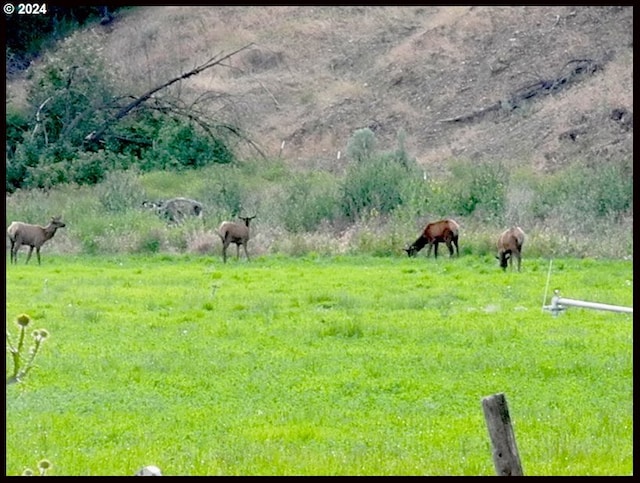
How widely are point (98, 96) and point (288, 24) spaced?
62.1 feet

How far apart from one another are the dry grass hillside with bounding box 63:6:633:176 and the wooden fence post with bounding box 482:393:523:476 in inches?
1781

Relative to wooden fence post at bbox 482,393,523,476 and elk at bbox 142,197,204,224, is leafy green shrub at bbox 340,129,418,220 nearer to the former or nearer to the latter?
elk at bbox 142,197,204,224

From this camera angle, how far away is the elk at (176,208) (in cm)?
3962

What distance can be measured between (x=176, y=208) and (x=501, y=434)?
33.9m

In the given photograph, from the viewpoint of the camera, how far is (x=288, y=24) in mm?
66000

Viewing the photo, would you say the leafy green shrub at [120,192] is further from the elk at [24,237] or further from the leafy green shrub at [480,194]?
the leafy green shrub at [480,194]

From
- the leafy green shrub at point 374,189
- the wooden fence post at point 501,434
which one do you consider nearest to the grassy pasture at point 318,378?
the wooden fence post at point 501,434

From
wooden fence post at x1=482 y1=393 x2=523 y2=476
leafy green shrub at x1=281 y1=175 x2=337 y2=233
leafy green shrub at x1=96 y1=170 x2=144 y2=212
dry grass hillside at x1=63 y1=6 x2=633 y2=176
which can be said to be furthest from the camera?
dry grass hillside at x1=63 y1=6 x2=633 y2=176

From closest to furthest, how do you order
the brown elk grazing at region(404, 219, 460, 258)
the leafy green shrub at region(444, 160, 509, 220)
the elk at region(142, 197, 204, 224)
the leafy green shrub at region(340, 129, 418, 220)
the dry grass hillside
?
the brown elk grazing at region(404, 219, 460, 258), the leafy green shrub at region(444, 160, 509, 220), the leafy green shrub at region(340, 129, 418, 220), the elk at region(142, 197, 204, 224), the dry grass hillside

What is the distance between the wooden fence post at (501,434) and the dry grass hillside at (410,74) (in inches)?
1781

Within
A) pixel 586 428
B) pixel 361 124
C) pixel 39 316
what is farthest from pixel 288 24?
pixel 586 428

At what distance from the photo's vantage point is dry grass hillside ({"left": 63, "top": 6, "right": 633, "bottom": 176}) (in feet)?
182

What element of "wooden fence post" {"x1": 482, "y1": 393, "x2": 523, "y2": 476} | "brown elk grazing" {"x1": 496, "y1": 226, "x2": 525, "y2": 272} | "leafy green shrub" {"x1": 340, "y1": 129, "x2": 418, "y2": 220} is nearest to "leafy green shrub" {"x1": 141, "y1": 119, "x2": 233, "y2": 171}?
"leafy green shrub" {"x1": 340, "y1": 129, "x2": 418, "y2": 220}

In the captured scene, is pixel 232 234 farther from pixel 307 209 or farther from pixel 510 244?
pixel 510 244
